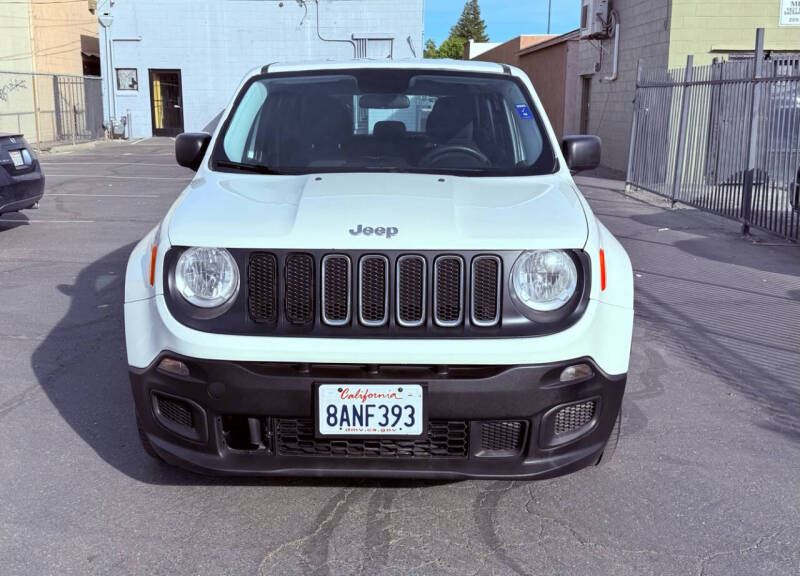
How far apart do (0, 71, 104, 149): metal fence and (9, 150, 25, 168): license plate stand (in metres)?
16.1

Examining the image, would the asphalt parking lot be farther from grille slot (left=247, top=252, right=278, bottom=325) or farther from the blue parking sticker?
the blue parking sticker

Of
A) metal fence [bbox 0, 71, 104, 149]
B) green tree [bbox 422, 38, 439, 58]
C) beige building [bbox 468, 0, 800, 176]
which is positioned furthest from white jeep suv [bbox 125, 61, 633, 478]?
green tree [bbox 422, 38, 439, 58]

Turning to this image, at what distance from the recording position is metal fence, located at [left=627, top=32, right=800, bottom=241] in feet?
34.4

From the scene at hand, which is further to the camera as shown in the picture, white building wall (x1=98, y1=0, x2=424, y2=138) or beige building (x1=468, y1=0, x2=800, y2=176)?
white building wall (x1=98, y1=0, x2=424, y2=138)

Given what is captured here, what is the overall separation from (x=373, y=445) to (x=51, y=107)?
2842 cm

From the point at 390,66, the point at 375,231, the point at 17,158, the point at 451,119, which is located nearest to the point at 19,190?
the point at 17,158

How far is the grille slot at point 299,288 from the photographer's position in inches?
127

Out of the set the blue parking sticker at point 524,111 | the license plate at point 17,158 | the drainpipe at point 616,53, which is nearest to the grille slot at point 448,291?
the blue parking sticker at point 524,111

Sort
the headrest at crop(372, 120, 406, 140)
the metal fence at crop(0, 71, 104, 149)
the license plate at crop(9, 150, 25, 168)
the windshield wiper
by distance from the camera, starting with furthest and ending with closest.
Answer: the metal fence at crop(0, 71, 104, 149) < the license plate at crop(9, 150, 25, 168) < the headrest at crop(372, 120, 406, 140) < the windshield wiper

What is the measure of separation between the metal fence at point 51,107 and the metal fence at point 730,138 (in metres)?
18.1

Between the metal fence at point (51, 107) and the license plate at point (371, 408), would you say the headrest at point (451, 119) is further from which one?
the metal fence at point (51, 107)

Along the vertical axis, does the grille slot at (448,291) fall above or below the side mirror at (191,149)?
below

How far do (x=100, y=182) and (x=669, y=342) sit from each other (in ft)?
46.2

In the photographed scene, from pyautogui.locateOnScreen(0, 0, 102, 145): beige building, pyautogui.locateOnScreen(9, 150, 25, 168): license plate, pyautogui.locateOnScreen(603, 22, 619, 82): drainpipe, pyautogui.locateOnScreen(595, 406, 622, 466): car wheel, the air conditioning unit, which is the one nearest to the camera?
pyautogui.locateOnScreen(595, 406, 622, 466): car wheel
